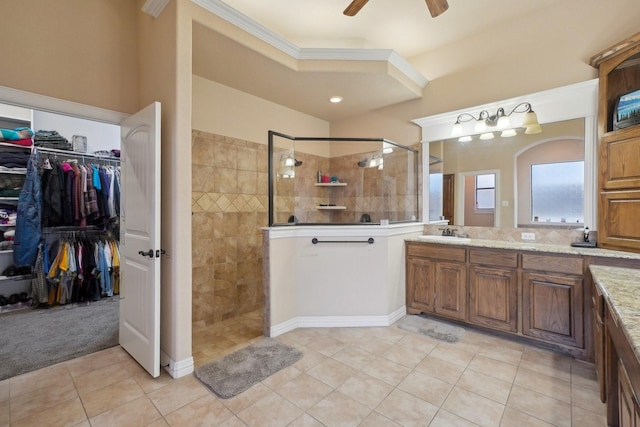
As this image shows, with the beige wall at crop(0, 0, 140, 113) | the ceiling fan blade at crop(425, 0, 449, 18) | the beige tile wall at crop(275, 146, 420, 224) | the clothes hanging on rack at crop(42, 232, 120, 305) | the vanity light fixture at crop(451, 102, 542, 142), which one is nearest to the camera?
the ceiling fan blade at crop(425, 0, 449, 18)

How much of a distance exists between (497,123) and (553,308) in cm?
189

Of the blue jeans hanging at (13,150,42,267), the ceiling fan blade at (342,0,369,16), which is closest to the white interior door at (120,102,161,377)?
the ceiling fan blade at (342,0,369,16)

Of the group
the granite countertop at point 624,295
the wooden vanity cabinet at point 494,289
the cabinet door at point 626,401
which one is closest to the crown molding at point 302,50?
the wooden vanity cabinet at point 494,289

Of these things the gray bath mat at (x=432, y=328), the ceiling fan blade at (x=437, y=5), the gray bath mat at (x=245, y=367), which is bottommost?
the gray bath mat at (x=245, y=367)

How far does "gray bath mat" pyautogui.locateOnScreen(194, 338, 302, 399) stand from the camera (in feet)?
6.63

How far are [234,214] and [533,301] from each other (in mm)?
3066

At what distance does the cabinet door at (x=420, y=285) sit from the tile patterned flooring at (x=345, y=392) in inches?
Result: 25.4

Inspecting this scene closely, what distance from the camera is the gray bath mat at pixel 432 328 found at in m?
2.81

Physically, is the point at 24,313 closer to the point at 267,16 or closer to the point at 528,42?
the point at 267,16

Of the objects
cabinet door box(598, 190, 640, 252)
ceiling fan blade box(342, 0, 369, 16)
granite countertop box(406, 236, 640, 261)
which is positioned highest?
ceiling fan blade box(342, 0, 369, 16)

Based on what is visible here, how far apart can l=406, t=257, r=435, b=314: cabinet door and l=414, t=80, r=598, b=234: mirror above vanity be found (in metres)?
0.68

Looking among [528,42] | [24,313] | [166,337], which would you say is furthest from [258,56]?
[24,313]

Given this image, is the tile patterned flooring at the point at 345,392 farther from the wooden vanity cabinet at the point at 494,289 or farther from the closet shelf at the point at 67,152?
the closet shelf at the point at 67,152

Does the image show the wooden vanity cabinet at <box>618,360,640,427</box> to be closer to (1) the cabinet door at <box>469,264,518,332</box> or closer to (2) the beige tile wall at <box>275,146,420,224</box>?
(1) the cabinet door at <box>469,264,518,332</box>
